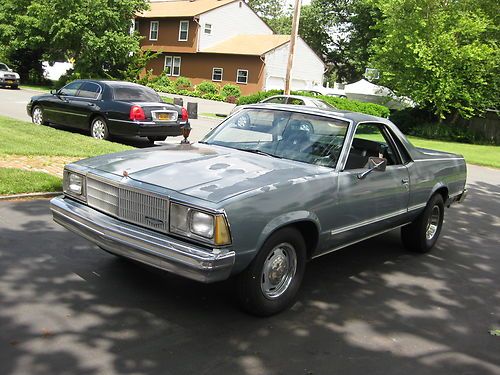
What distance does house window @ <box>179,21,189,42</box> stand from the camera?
145ft

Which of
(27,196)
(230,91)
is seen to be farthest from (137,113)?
(230,91)

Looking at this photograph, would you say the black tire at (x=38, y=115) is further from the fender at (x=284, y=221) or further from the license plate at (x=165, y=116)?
the fender at (x=284, y=221)

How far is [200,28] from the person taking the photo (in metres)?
43.4

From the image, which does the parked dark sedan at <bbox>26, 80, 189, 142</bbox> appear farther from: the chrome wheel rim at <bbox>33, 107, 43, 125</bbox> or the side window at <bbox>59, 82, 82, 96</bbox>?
the chrome wheel rim at <bbox>33, 107, 43, 125</bbox>

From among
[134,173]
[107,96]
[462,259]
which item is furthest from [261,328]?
[107,96]

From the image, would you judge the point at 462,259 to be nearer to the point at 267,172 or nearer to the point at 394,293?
the point at 394,293

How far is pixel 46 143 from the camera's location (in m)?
10.9

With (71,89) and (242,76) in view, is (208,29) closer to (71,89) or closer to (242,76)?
(242,76)

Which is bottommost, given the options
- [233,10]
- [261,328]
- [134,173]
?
[261,328]

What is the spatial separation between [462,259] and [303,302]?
2738 mm

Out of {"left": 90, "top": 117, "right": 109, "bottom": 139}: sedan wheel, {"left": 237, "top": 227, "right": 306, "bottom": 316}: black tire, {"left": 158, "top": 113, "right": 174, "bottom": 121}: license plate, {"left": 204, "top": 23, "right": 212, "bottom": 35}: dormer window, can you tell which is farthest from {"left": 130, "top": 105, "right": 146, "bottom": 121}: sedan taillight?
{"left": 204, "top": 23, "right": 212, "bottom": 35}: dormer window

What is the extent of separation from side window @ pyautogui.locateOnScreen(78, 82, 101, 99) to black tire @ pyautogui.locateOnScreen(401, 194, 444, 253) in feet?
28.8

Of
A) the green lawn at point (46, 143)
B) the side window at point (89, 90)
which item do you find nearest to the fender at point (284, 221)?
the green lawn at point (46, 143)

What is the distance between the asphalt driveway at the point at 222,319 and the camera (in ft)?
11.2
